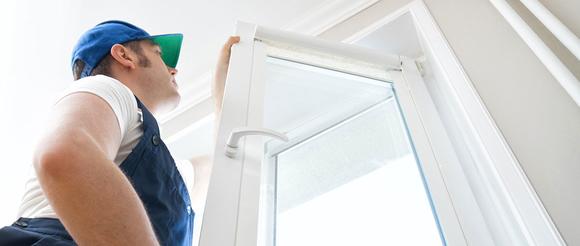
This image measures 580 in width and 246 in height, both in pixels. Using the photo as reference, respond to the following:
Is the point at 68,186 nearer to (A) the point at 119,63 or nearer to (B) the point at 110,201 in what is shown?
(B) the point at 110,201

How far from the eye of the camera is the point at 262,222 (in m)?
0.74

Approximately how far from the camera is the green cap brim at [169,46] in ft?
3.42

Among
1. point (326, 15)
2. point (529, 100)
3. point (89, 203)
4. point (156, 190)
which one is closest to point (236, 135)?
point (156, 190)

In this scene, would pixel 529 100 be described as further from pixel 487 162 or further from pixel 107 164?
pixel 107 164

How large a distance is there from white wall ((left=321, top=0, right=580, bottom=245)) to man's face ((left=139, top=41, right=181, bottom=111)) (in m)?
0.80

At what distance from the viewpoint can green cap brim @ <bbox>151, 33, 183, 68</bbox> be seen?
1.04 metres

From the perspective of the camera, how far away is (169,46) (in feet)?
3.48

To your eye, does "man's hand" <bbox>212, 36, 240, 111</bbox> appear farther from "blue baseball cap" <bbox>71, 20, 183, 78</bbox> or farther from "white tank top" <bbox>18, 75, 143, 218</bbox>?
"white tank top" <bbox>18, 75, 143, 218</bbox>

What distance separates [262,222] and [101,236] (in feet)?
1.23

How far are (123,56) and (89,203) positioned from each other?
1.87 ft

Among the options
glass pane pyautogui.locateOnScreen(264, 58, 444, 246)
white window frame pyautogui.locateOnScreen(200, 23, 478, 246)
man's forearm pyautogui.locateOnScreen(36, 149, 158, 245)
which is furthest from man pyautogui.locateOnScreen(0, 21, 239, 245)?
glass pane pyautogui.locateOnScreen(264, 58, 444, 246)

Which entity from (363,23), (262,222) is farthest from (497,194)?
(363,23)

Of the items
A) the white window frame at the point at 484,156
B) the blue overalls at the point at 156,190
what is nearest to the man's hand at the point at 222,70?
the blue overalls at the point at 156,190

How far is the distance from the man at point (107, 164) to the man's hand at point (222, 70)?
135 millimetres
